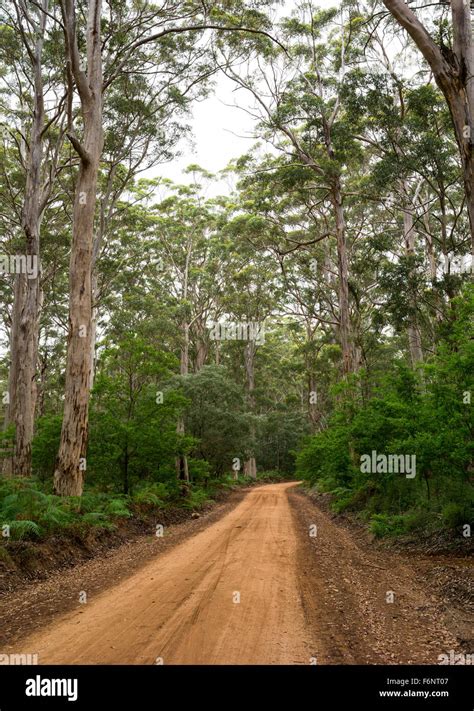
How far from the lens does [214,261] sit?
3120 cm

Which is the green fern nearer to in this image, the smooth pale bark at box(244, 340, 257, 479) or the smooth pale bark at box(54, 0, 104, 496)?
the smooth pale bark at box(54, 0, 104, 496)

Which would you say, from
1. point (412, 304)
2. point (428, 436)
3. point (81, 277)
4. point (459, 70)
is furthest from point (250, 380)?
point (459, 70)

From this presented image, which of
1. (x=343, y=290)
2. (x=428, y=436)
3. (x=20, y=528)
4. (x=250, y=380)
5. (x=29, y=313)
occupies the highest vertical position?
(x=343, y=290)

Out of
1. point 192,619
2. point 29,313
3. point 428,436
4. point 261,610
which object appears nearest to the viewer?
point 192,619

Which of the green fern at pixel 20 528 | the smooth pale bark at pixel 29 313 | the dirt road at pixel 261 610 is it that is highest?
the smooth pale bark at pixel 29 313

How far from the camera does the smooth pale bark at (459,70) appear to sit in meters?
6.43

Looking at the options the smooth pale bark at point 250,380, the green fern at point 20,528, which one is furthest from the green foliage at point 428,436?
the smooth pale bark at point 250,380

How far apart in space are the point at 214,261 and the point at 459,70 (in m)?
25.1

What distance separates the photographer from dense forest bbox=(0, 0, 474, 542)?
8.59 metres

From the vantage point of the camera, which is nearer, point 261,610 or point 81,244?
point 261,610

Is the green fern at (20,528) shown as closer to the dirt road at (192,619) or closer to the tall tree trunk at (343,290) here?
the dirt road at (192,619)

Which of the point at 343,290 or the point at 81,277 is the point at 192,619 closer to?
the point at 81,277

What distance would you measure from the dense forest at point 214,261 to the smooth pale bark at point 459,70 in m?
0.03
